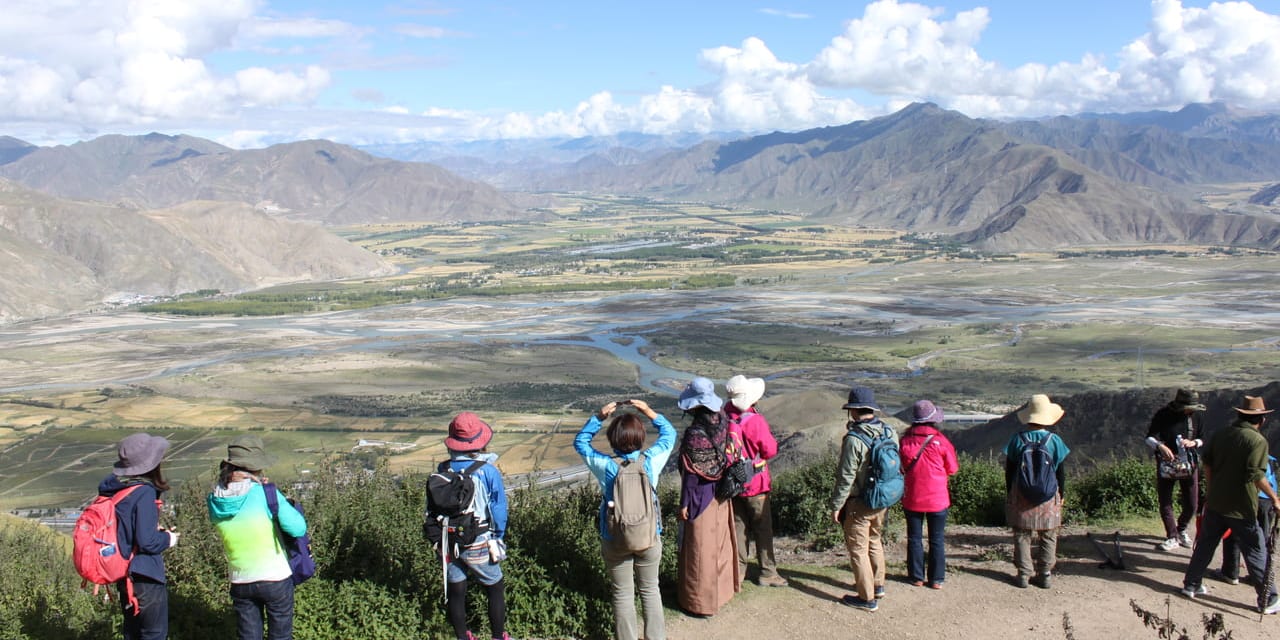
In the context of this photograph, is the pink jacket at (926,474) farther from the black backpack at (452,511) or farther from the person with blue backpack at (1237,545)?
the black backpack at (452,511)

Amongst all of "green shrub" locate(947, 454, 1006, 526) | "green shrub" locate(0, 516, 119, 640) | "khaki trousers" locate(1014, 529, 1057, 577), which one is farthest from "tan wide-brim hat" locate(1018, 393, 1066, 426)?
"green shrub" locate(0, 516, 119, 640)

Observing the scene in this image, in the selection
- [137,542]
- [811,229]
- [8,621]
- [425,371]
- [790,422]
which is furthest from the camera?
[811,229]

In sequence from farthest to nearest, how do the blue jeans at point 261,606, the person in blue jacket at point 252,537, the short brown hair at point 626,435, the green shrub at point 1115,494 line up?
the green shrub at point 1115,494, the short brown hair at point 626,435, the blue jeans at point 261,606, the person in blue jacket at point 252,537

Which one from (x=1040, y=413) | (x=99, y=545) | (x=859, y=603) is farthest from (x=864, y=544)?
(x=99, y=545)

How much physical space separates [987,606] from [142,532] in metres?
5.97

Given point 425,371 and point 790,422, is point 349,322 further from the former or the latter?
point 790,422

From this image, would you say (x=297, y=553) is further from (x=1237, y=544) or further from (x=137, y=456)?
(x=1237, y=544)

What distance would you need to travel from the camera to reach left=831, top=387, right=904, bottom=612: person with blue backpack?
22.7 ft

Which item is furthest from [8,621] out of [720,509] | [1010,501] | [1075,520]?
[1075,520]

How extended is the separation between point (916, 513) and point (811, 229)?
638 feet

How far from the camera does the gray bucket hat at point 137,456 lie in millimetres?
5266

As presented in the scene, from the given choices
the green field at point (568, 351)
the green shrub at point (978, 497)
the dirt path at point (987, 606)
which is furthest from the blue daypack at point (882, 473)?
the green field at point (568, 351)

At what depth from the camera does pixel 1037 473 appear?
7.26m

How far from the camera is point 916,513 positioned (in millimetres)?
7379
